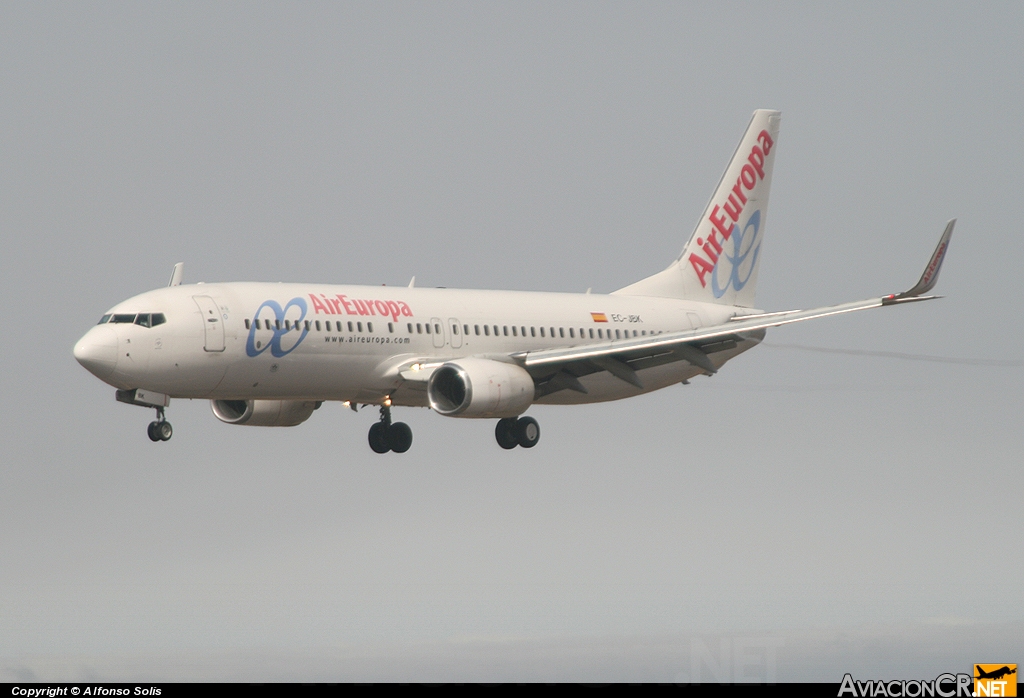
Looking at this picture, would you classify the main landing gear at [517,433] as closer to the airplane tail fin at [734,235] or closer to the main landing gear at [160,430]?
the airplane tail fin at [734,235]

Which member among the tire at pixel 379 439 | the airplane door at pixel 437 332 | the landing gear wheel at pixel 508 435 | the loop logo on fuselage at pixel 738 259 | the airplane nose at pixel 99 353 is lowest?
the airplane nose at pixel 99 353

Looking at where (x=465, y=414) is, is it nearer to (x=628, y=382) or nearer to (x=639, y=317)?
(x=628, y=382)

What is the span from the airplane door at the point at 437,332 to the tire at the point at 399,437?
5.11 m

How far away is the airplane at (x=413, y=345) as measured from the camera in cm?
4544

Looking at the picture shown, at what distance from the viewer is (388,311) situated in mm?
49344

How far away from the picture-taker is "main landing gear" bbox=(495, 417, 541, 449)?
52.7m

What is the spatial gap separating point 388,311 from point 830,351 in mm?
15478

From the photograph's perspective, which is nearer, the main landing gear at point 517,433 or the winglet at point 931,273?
the winglet at point 931,273

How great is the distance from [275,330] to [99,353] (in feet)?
15.7

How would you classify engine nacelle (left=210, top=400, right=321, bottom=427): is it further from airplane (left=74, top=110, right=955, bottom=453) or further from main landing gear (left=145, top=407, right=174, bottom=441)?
main landing gear (left=145, top=407, right=174, bottom=441)

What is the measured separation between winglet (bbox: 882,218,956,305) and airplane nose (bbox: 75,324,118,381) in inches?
Answer: 829

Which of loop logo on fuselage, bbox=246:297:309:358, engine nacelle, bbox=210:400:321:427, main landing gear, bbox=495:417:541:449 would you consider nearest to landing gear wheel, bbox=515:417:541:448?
main landing gear, bbox=495:417:541:449

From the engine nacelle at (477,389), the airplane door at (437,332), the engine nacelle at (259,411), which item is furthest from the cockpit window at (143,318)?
the airplane door at (437,332)

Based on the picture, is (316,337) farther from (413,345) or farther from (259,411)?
(259,411)
